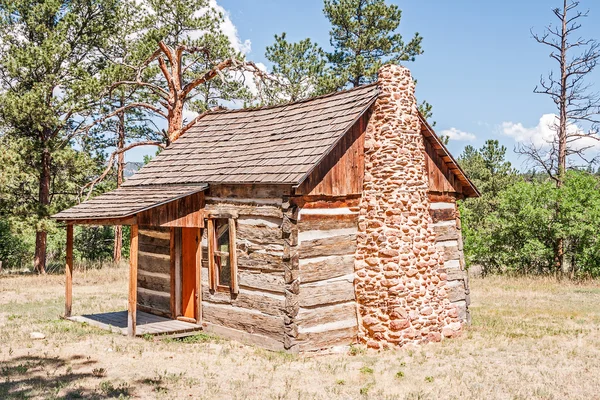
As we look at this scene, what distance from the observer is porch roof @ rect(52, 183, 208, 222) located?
11.6 meters

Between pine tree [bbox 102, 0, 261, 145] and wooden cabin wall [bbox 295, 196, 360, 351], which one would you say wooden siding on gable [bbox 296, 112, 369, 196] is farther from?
pine tree [bbox 102, 0, 261, 145]

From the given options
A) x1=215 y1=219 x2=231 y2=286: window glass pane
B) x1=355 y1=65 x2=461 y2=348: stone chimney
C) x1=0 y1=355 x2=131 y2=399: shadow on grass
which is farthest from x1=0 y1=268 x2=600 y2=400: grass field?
x1=215 y1=219 x2=231 y2=286: window glass pane

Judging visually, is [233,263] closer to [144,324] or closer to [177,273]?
[177,273]

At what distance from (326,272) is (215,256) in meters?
2.67

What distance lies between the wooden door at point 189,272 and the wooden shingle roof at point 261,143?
1330 millimetres

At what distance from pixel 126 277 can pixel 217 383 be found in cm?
1498

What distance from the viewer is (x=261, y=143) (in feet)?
43.2

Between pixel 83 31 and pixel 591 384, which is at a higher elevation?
pixel 83 31

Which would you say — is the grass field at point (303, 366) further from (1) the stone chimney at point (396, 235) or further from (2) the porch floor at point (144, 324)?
(1) the stone chimney at point (396, 235)

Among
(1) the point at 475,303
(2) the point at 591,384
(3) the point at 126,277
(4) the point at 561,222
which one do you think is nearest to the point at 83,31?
(3) the point at 126,277

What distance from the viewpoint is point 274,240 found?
11.0 meters

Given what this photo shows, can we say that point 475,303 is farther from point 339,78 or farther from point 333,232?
point 339,78

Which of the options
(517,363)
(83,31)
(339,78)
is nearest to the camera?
(517,363)

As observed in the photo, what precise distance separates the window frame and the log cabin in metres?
0.02
